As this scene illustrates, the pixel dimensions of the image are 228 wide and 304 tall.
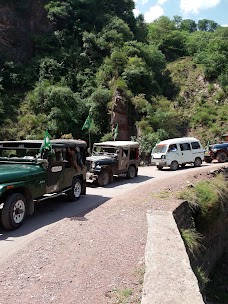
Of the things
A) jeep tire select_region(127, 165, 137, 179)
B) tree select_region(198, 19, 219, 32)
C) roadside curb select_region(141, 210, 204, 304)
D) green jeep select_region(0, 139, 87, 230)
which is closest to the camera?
roadside curb select_region(141, 210, 204, 304)

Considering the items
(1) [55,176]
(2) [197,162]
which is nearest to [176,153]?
(2) [197,162]

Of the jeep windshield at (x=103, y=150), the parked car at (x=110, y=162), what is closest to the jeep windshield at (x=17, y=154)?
the parked car at (x=110, y=162)

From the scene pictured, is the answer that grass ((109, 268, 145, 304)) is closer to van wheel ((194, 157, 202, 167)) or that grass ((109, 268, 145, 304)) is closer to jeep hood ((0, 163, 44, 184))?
jeep hood ((0, 163, 44, 184))

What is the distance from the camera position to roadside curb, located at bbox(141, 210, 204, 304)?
446cm

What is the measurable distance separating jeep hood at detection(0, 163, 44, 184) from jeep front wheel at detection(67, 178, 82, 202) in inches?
90.4

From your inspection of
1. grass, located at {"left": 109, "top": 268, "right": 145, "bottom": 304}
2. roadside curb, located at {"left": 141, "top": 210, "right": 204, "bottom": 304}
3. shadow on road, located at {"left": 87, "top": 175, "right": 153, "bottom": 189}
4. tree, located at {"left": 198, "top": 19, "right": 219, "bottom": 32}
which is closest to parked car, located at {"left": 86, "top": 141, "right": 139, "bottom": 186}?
shadow on road, located at {"left": 87, "top": 175, "right": 153, "bottom": 189}

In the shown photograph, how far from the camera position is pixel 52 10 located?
4106 centimetres

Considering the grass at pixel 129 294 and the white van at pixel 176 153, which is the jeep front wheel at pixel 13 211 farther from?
the white van at pixel 176 153

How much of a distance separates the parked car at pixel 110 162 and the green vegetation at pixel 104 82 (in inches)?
320

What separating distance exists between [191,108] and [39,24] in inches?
844

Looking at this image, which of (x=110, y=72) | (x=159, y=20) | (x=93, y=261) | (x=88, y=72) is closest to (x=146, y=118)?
(x=110, y=72)

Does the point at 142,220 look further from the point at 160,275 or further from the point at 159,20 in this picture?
the point at 159,20

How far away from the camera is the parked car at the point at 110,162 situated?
49.5 feet

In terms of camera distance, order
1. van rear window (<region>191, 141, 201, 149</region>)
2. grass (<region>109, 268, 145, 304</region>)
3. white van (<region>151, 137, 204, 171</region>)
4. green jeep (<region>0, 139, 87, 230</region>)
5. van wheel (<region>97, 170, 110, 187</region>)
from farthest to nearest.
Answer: van rear window (<region>191, 141, 201, 149</region>), white van (<region>151, 137, 204, 171</region>), van wheel (<region>97, 170, 110, 187</region>), green jeep (<region>0, 139, 87, 230</region>), grass (<region>109, 268, 145, 304</region>)
